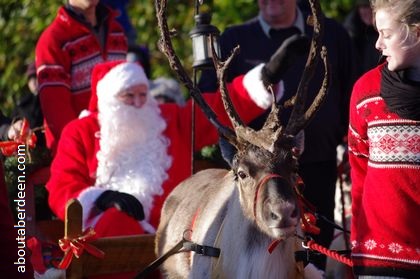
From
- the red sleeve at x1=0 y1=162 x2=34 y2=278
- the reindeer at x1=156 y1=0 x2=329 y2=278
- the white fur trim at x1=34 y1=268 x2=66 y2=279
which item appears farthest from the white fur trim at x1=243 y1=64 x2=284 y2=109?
the red sleeve at x1=0 y1=162 x2=34 y2=278

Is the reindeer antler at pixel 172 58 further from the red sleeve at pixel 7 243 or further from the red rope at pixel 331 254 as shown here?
the red sleeve at pixel 7 243

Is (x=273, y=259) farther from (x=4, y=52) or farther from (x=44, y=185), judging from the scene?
(x=4, y=52)

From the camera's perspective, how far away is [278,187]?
4.84m

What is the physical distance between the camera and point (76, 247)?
5.63 m

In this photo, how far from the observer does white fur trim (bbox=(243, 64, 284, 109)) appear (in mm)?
6660

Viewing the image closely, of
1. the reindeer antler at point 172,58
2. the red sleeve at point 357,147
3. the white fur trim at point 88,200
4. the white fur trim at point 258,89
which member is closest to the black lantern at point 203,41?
the white fur trim at point 258,89

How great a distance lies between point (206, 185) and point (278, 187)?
1.35 m

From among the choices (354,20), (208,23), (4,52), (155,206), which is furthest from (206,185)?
(4,52)

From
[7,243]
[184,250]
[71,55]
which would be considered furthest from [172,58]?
[7,243]

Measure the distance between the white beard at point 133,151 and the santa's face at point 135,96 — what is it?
4cm

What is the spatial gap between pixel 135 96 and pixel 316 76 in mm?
1318

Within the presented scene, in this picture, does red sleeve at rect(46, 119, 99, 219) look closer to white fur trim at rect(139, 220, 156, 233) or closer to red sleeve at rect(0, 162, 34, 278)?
white fur trim at rect(139, 220, 156, 233)

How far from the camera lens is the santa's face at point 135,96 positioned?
23.3 ft

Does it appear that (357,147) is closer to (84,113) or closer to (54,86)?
(84,113)
